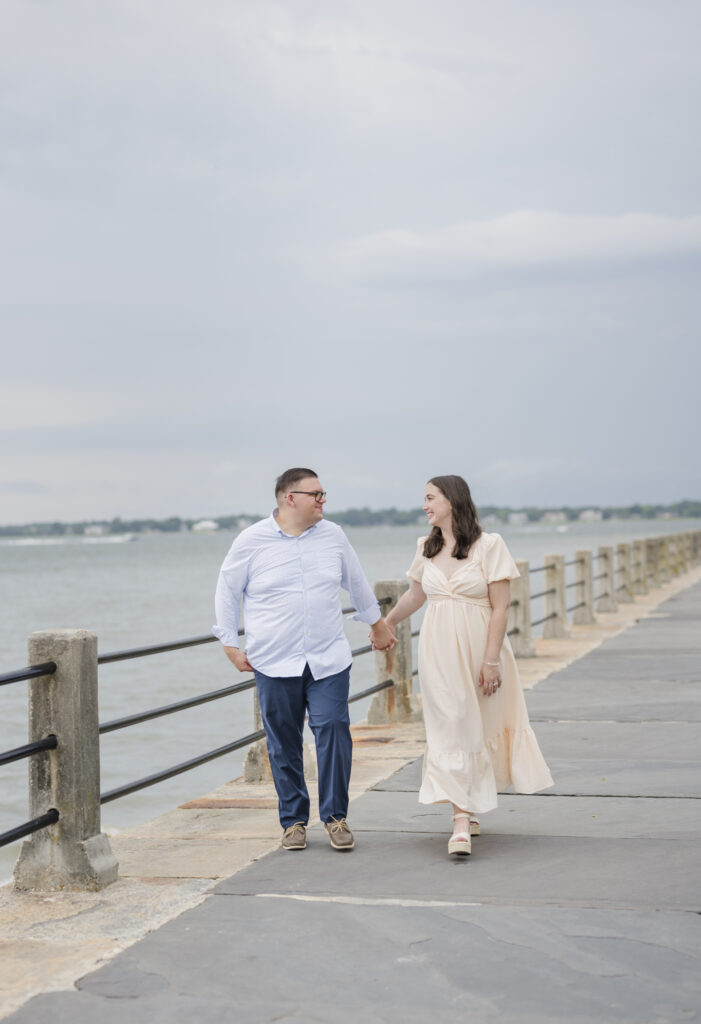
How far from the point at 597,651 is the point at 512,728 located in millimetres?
10640

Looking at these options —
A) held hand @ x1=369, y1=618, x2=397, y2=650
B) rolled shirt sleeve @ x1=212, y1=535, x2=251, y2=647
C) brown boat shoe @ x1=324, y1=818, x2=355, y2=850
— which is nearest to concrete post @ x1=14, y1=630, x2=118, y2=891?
rolled shirt sleeve @ x1=212, y1=535, x2=251, y2=647

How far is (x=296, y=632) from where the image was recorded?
21.0 ft

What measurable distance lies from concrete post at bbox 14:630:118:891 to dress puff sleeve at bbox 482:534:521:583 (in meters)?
1.89

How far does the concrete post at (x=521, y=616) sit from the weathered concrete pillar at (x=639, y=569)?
41.1ft

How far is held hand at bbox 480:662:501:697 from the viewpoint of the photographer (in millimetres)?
6266

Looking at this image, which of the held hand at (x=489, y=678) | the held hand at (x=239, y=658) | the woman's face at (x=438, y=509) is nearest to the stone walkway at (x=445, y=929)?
the held hand at (x=489, y=678)

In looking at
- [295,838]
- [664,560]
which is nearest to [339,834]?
[295,838]

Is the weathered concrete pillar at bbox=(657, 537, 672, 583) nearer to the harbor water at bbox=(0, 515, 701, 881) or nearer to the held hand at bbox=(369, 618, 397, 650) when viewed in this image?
the harbor water at bbox=(0, 515, 701, 881)

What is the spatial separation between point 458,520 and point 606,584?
17.8m

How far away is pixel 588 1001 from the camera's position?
426cm

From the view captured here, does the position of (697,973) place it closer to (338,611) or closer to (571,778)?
(338,611)

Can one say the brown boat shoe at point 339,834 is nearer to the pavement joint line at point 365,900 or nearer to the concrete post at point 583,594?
the pavement joint line at point 365,900

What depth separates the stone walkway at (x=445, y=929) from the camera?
427 centimetres

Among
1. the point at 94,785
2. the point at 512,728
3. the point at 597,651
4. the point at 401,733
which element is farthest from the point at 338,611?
the point at 597,651
